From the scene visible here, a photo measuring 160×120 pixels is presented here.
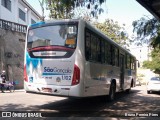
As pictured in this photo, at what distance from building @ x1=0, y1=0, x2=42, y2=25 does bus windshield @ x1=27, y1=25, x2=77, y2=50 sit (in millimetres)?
21993

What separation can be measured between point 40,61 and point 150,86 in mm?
13375

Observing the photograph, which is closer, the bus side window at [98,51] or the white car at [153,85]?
the bus side window at [98,51]

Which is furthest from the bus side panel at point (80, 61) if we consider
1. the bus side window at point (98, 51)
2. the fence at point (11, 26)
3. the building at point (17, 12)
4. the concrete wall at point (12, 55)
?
the building at point (17, 12)

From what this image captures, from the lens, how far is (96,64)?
1117cm

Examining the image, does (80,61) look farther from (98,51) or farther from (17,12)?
(17,12)

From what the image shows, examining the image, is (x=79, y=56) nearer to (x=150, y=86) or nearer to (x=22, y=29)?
(x=150, y=86)

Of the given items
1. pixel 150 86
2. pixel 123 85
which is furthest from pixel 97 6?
pixel 150 86

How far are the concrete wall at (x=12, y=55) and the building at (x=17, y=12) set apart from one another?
748 centimetres

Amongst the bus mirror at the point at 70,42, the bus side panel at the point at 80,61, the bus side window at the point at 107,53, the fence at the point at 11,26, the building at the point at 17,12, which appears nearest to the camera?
the bus side panel at the point at 80,61

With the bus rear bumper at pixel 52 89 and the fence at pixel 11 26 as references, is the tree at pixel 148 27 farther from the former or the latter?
the fence at pixel 11 26

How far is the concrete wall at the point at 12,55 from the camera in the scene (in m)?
23.7

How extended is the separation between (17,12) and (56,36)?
28.2 m

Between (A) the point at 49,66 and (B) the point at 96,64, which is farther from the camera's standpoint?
(B) the point at 96,64

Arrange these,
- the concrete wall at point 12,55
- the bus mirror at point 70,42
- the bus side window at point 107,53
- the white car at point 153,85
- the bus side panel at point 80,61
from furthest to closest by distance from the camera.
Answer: the concrete wall at point 12,55, the white car at point 153,85, the bus side window at point 107,53, the bus mirror at point 70,42, the bus side panel at point 80,61
